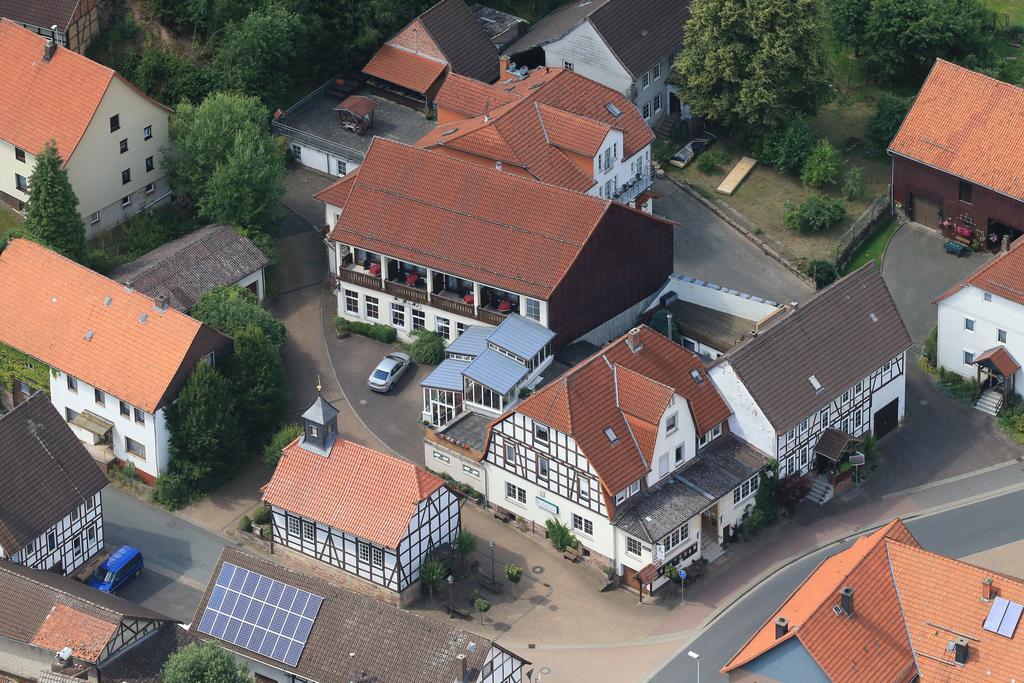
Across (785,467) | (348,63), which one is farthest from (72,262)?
(785,467)

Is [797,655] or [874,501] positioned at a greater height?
[797,655]

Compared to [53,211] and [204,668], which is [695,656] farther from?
[53,211]

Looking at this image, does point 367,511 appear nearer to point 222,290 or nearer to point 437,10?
point 222,290

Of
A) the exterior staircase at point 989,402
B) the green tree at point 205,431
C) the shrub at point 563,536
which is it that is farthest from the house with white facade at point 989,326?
the green tree at point 205,431

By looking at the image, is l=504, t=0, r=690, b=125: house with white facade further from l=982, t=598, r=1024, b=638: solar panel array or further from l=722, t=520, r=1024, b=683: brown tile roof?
l=982, t=598, r=1024, b=638: solar panel array

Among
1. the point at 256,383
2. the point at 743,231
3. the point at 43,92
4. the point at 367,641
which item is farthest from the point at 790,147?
the point at 367,641

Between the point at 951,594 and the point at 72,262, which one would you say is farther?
the point at 72,262

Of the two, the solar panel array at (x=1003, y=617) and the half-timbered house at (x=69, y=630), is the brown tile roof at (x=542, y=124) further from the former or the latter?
the solar panel array at (x=1003, y=617)
